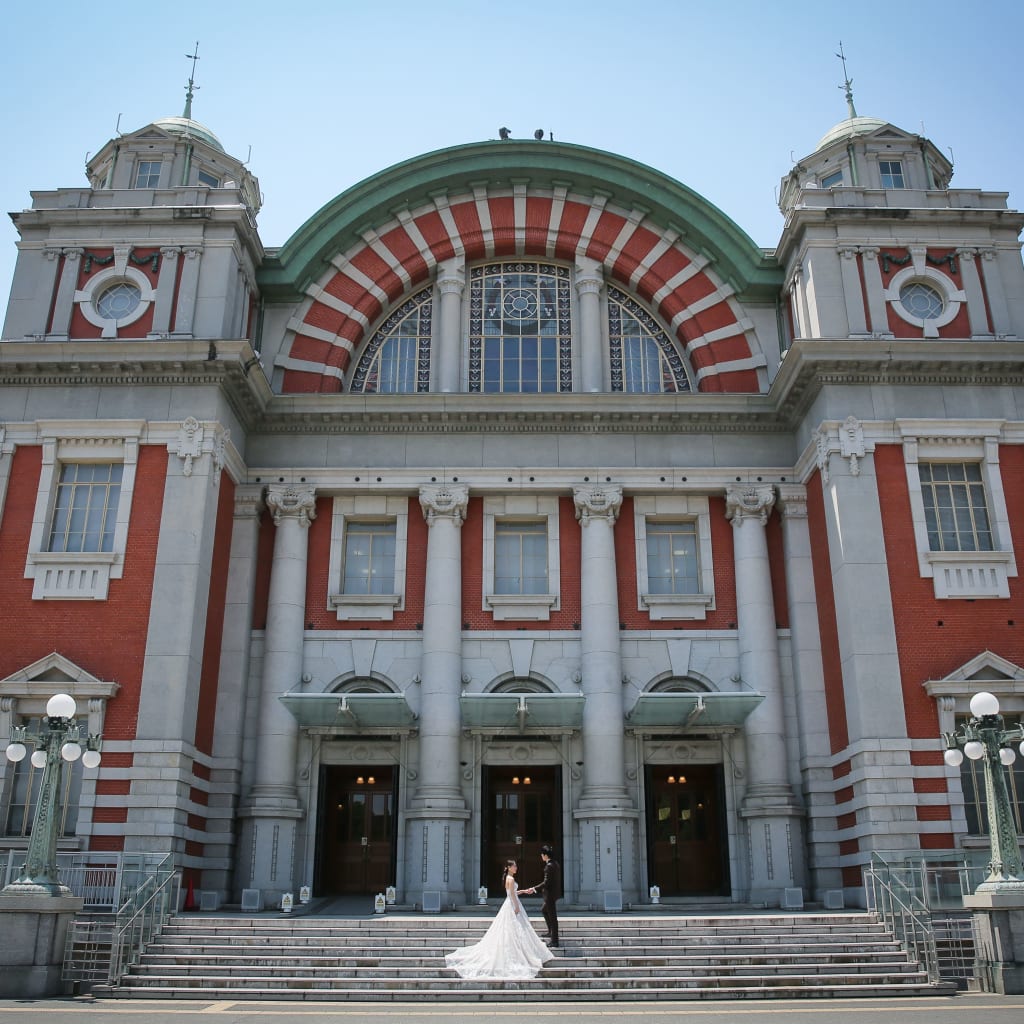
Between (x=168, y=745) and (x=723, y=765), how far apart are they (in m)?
12.3

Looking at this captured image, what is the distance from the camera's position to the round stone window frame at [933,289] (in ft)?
82.2

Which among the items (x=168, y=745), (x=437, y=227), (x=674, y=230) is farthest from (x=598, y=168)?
(x=168, y=745)

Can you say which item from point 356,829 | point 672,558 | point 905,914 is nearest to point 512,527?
point 672,558

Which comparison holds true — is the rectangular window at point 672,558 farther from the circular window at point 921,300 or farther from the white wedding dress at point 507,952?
the white wedding dress at point 507,952

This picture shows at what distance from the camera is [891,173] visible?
27.8m

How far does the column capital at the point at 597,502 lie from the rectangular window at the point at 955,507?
276 inches

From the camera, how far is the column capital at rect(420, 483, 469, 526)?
1000 inches

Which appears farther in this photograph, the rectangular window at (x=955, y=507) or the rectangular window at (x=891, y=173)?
the rectangular window at (x=891, y=173)

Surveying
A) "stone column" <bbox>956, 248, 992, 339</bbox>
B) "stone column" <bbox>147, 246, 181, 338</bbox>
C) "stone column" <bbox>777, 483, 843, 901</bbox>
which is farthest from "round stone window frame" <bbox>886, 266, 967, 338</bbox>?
"stone column" <bbox>147, 246, 181, 338</bbox>

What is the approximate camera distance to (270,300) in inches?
1107

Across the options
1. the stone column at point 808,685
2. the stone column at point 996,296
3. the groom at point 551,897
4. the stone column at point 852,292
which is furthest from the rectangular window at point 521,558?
the stone column at point 996,296

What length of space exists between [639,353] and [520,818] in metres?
12.4

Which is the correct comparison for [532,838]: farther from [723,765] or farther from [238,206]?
[238,206]

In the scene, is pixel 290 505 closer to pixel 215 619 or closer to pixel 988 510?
pixel 215 619
